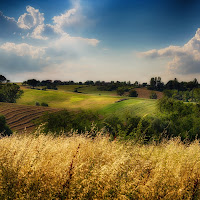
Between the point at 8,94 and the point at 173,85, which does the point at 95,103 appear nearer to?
the point at 8,94

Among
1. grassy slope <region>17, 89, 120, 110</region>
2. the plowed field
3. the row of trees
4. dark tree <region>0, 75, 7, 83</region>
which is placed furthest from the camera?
the row of trees

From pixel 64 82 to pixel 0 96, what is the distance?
238ft

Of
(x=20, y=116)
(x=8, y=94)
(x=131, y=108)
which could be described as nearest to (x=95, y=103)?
(x=131, y=108)

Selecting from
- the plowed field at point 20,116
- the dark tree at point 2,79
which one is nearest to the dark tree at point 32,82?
the dark tree at point 2,79

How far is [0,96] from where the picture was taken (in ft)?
271

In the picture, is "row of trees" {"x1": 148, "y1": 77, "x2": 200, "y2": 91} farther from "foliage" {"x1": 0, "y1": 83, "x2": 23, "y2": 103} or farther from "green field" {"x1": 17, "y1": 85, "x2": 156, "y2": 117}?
"foliage" {"x1": 0, "y1": 83, "x2": 23, "y2": 103}

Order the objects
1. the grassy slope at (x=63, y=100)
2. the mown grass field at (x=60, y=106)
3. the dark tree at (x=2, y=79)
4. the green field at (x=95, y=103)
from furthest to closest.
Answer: the dark tree at (x=2, y=79) < the grassy slope at (x=63, y=100) < the green field at (x=95, y=103) < the mown grass field at (x=60, y=106)

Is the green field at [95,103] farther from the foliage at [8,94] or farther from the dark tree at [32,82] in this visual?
the dark tree at [32,82]

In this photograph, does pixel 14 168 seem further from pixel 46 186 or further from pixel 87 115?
pixel 87 115

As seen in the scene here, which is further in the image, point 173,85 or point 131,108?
point 173,85

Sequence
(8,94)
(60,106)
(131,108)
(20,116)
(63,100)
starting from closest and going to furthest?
(20,116) → (131,108) → (60,106) → (8,94) → (63,100)

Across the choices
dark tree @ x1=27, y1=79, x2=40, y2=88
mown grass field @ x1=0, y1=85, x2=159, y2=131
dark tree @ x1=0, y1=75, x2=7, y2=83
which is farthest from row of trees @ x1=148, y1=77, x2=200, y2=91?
dark tree @ x1=0, y1=75, x2=7, y2=83

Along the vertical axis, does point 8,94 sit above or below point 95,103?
above

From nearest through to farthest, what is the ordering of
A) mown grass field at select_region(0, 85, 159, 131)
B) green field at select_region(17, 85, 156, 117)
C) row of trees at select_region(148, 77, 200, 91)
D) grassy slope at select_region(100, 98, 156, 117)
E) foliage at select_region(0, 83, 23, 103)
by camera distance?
mown grass field at select_region(0, 85, 159, 131) < grassy slope at select_region(100, 98, 156, 117) < green field at select_region(17, 85, 156, 117) < foliage at select_region(0, 83, 23, 103) < row of trees at select_region(148, 77, 200, 91)
